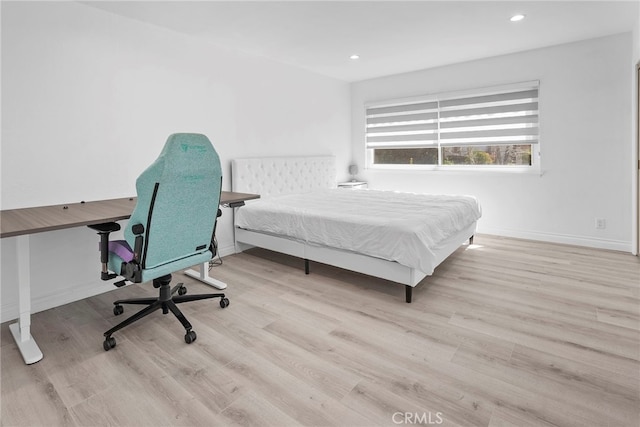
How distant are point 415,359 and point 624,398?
0.93 meters

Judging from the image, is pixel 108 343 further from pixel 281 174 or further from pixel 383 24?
pixel 383 24

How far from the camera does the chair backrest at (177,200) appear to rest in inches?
75.3

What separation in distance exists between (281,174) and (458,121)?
2623mm

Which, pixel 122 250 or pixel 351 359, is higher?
pixel 122 250

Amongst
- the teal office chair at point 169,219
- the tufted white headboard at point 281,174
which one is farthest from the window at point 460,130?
the teal office chair at point 169,219

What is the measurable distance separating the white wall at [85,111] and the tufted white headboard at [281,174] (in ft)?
0.56

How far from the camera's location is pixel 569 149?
4191 millimetres

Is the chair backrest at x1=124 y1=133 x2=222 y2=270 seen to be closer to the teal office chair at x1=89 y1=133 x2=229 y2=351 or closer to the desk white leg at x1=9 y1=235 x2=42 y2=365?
the teal office chair at x1=89 y1=133 x2=229 y2=351

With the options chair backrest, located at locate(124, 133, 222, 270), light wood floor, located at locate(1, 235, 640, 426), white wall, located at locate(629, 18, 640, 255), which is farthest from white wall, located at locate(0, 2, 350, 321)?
white wall, located at locate(629, 18, 640, 255)

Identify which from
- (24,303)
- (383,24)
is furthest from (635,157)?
(24,303)

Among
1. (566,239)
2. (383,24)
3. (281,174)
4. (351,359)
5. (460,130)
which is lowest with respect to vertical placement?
(351,359)

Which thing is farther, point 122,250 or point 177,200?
point 122,250

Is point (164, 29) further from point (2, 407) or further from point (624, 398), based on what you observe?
point (624, 398)

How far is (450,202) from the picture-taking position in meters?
3.76
